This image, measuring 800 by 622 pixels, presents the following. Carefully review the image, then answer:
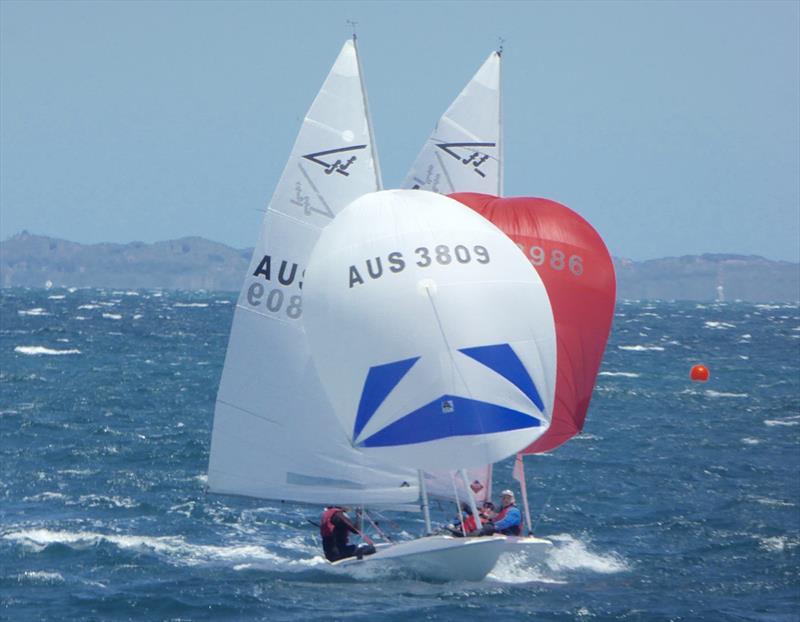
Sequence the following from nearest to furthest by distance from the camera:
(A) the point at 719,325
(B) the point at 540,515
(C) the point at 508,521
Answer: (C) the point at 508,521, (B) the point at 540,515, (A) the point at 719,325

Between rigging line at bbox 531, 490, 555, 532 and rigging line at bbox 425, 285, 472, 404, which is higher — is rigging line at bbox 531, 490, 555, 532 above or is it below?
below

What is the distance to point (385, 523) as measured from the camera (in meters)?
28.3

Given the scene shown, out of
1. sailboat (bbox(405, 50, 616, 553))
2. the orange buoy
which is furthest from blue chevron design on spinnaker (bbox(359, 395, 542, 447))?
the orange buoy

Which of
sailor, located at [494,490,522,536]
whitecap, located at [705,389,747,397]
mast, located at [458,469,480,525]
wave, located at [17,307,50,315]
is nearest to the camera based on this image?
mast, located at [458,469,480,525]

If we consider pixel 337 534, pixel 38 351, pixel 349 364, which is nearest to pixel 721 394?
pixel 38 351

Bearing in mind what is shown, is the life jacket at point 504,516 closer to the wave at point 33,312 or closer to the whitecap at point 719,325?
the whitecap at point 719,325

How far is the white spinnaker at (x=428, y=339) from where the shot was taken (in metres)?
21.2

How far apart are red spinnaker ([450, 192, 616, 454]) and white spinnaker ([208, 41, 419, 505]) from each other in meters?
2.74

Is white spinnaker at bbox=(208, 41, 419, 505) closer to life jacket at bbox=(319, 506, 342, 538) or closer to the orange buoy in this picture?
life jacket at bbox=(319, 506, 342, 538)

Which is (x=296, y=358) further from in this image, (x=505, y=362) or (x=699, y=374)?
(x=699, y=374)

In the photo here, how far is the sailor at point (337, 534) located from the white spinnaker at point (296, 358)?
268mm

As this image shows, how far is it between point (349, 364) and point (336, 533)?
3.10 m

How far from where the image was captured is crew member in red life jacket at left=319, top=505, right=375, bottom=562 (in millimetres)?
22781

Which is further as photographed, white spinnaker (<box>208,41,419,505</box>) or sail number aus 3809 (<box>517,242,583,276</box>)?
sail number aus 3809 (<box>517,242,583,276</box>)
